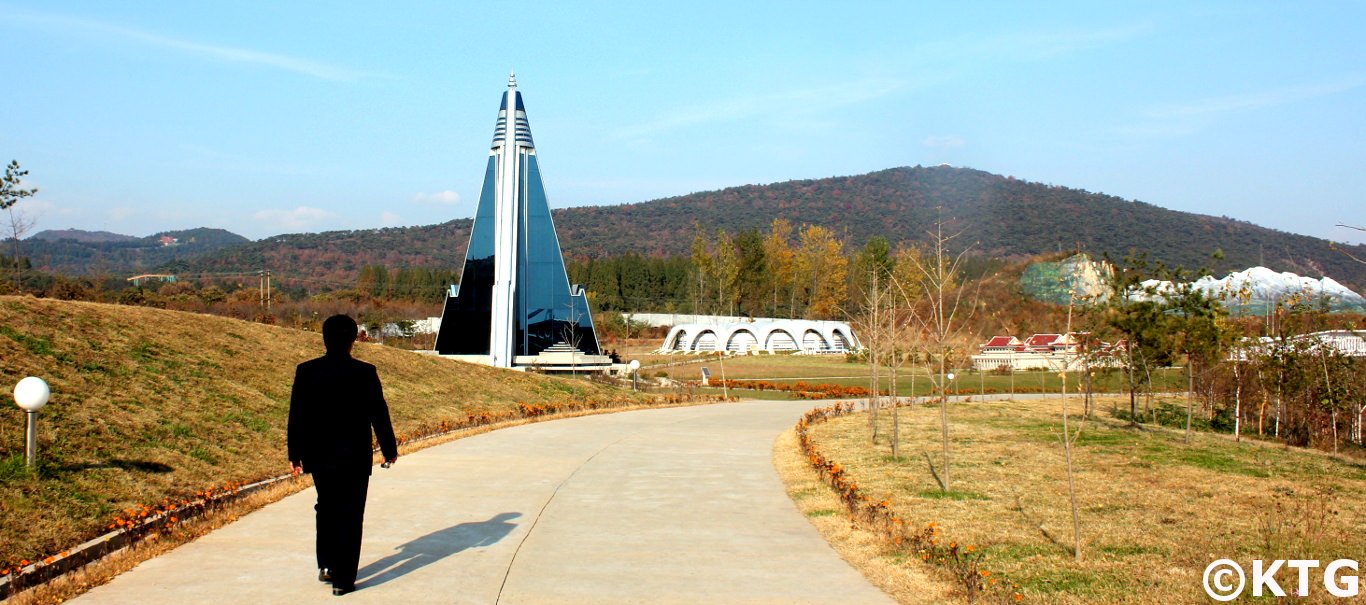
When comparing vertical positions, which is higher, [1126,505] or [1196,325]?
[1196,325]

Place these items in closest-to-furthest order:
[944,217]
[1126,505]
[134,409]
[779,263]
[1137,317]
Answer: [1126,505], [134,409], [1137,317], [779,263], [944,217]

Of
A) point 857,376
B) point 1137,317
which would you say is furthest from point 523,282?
point 1137,317

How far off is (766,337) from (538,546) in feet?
191

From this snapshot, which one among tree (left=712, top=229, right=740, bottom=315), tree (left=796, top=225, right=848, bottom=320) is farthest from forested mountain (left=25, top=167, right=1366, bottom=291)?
tree (left=712, top=229, right=740, bottom=315)

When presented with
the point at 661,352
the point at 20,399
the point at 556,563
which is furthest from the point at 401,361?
the point at 661,352

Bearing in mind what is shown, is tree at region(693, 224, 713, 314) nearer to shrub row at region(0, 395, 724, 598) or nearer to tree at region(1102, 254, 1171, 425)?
tree at region(1102, 254, 1171, 425)

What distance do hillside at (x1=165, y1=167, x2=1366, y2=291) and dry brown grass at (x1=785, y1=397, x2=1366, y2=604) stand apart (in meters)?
76.5

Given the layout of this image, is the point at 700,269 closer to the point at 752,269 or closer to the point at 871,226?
→ the point at 752,269

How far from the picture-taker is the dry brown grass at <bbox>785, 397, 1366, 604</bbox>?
650 cm

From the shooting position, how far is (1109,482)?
10922 mm

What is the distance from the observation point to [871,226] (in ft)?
432

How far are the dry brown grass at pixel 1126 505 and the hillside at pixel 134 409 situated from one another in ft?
19.3

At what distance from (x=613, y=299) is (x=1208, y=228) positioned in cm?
A: 6838

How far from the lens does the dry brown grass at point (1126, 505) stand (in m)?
6.50
